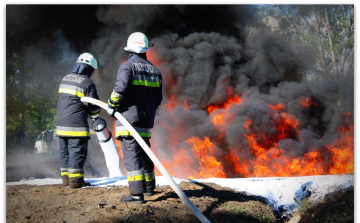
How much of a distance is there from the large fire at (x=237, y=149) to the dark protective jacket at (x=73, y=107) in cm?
339

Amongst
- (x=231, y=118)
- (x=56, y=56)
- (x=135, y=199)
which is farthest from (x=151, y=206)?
(x=231, y=118)

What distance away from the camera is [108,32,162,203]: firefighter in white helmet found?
258 centimetres

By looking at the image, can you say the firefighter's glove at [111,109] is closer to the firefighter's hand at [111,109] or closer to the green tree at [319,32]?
the firefighter's hand at [111,109]

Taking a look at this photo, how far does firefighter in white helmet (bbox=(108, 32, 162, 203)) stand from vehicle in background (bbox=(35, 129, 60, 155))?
11.3ft

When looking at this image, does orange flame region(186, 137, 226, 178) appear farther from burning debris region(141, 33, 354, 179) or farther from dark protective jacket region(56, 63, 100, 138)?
dark protective jacket region(56, 63, 100, 138)

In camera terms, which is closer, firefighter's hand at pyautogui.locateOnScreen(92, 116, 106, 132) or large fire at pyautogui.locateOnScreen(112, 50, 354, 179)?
firefighter's hand at pyautogui.locateOnScreen(92, 116, 106, 132)

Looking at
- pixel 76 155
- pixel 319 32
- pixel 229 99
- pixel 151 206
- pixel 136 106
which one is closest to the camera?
pixel 151 206

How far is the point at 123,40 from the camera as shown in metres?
6.58

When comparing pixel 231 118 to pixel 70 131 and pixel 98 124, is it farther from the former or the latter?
pixel 70 131

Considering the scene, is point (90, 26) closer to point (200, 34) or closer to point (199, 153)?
point (200, 34)

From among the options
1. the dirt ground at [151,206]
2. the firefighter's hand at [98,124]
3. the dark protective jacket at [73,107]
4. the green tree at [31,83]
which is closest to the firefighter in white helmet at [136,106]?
the dirt ground at [151,206]

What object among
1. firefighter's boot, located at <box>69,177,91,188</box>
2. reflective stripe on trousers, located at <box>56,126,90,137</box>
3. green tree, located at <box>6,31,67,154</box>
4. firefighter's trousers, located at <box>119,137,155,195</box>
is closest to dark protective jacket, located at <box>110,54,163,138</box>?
firefighter's trousers, located at <box>119,137,155,195</box>

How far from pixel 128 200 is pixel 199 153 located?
14.1ft

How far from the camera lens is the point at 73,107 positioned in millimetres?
3523
